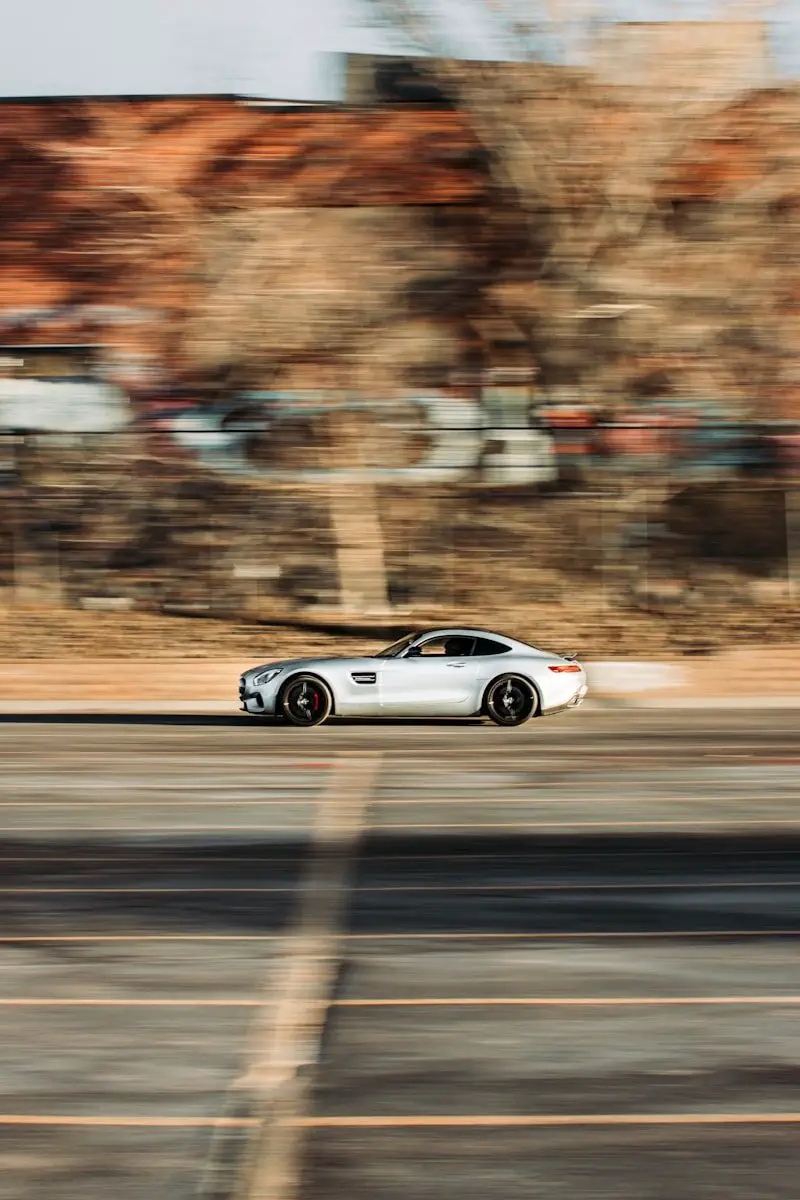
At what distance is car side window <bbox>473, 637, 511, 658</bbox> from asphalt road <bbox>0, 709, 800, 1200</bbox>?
223 inches

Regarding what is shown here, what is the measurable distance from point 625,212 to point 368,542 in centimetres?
691

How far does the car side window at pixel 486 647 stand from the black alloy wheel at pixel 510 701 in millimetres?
361

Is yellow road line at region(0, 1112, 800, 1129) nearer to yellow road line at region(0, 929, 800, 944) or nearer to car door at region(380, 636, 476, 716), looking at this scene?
yellow road line at region(0, 929, 800, 944)

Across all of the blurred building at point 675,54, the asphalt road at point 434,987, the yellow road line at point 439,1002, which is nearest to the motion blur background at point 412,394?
the blurred building at point 675,54

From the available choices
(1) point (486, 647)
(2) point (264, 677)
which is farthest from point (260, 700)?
(1) point (486, 647)

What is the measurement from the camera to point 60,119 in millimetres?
34188

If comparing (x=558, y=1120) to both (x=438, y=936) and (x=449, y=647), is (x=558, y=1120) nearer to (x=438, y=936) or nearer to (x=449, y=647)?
(x=438, y=936)

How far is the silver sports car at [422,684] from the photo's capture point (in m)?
20.2

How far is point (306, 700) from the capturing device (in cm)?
2039

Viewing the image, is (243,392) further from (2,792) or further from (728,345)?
(2,792)

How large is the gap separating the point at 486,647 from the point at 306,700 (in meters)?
2.13

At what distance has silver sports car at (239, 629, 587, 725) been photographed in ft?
66.2

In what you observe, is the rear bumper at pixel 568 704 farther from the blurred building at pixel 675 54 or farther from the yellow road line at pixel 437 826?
the blurred building at pixel 675 54

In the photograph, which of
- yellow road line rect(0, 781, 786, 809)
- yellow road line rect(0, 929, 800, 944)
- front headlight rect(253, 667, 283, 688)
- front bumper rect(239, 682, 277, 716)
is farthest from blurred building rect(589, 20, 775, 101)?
yellow road line rect(0, 929, 800, 944)
